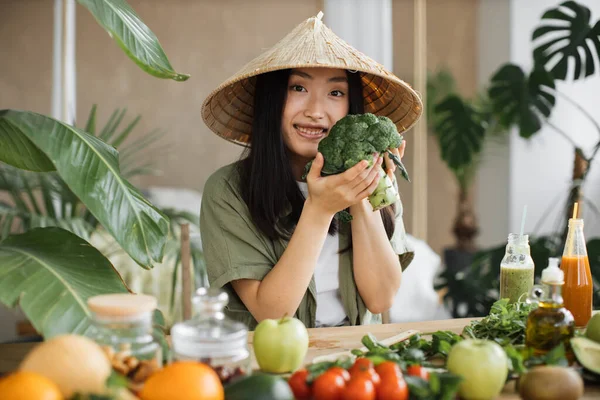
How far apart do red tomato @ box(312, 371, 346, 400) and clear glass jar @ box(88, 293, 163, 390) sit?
21cm

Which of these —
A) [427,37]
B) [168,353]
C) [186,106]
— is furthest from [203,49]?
[168,353]

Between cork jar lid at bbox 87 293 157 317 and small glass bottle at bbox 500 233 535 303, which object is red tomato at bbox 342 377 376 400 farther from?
small glass bottle at bbox 500 233 535 303

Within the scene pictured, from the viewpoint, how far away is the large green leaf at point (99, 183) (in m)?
1.12

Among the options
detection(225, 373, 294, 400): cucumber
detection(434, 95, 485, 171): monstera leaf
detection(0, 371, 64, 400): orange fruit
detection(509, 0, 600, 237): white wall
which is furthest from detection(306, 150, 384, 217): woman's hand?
detection(509, 0, 600, 237): white wall

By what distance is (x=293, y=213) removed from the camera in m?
1.63

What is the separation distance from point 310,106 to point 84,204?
0.63 m

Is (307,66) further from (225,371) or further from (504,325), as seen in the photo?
(225,371)

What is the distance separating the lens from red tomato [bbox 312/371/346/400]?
2.74 ft

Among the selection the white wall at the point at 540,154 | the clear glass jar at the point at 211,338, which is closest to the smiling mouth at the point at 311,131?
the clear glass jar at the point at 211,338

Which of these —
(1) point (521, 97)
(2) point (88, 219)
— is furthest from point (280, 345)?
(1) point (521, 97)

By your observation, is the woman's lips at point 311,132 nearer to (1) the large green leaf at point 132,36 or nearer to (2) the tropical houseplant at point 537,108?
(1) the large green leaf at point 132,36

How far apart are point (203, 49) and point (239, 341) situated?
4.22m

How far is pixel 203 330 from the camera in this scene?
867 millimetres

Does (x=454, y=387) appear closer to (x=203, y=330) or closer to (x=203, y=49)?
(x=203, y=330)
